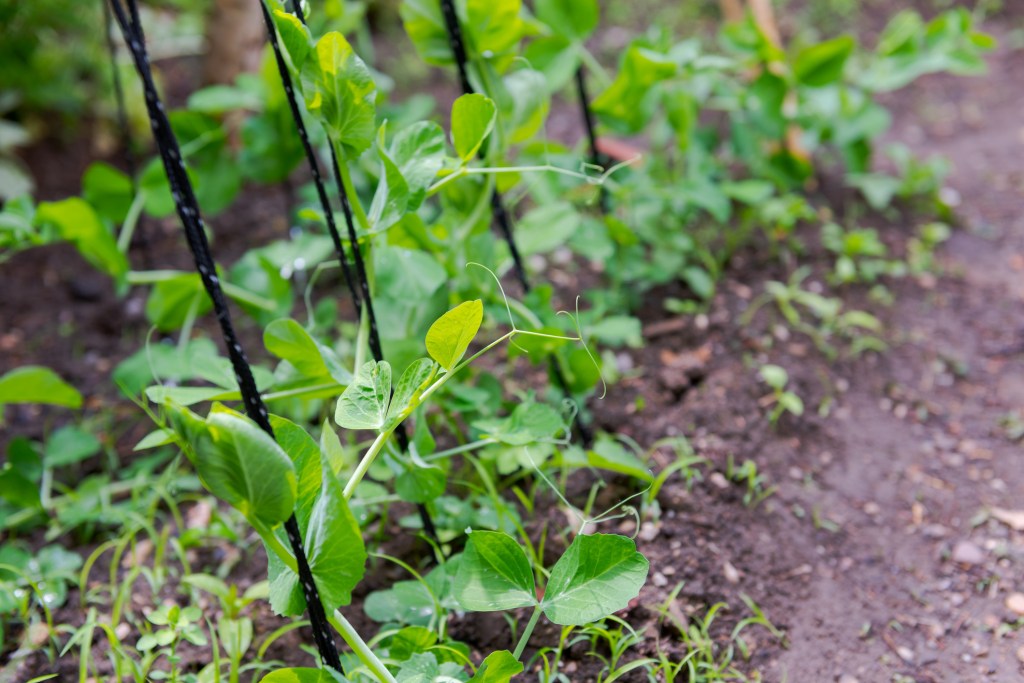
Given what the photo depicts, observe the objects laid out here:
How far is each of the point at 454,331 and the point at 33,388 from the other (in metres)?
0.91

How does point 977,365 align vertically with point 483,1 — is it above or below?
below

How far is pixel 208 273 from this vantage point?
1016mm

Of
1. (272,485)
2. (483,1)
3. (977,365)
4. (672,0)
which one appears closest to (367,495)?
(272,485)

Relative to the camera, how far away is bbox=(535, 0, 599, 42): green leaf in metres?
1.77

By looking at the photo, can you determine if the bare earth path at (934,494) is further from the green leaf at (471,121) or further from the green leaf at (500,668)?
the green leaf at (471,121)

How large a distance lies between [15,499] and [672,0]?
3118 millimetres

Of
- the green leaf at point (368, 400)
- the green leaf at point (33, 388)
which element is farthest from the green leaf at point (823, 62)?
the green leaf at point (33, 388)

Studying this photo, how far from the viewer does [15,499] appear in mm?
1512

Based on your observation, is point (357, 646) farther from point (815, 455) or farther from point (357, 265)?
point (815, 455)

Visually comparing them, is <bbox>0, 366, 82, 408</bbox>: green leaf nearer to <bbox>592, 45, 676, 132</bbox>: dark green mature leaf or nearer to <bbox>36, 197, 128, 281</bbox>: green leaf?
<bbox>36, 197, 128, 281</bbox>: green leaf

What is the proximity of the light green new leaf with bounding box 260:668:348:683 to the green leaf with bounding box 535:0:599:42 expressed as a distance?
4.40ft

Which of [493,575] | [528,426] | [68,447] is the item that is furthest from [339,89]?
[68,447]

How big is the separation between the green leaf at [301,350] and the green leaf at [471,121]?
33cm

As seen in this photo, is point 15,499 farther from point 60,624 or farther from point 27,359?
point 27,359
